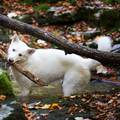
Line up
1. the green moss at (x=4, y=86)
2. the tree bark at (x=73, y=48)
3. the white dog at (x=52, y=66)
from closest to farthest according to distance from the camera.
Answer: the tree bark at (x=73, y=48) → the green moss at (x=4, y=86) → the white dog at (x=52, y=66)

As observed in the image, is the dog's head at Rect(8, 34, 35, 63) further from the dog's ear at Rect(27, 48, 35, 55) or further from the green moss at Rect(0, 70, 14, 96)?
the green moss at Rect(0, 70, 14, 96)

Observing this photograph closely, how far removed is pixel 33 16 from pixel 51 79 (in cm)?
700

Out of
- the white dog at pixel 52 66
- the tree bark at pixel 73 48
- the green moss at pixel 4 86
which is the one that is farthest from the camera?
the white dog at pixel 52 66

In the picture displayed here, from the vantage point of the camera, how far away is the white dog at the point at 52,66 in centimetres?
886

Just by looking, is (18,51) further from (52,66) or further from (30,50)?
(52,66)

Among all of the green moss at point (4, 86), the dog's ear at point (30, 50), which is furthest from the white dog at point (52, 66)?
the green moss at point (4, 86)

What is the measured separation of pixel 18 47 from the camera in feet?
29.0

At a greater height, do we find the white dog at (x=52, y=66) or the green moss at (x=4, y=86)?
the white dog at (x=52, y=66)

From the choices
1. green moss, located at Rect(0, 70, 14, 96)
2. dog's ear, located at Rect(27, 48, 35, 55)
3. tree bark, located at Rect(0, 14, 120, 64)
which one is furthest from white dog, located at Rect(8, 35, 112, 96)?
tree bark, located at Rect(0, 14, 120, 64)

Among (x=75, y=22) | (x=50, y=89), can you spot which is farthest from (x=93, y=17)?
(x=50, y=89)

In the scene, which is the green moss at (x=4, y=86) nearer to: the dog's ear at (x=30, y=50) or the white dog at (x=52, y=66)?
the white dog at (x=52, y=66)

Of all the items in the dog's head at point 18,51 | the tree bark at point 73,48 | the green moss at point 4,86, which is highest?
the dog's head at point 18,51

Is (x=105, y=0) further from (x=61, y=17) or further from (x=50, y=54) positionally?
(x=50, y=54)

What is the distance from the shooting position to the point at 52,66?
904cm
